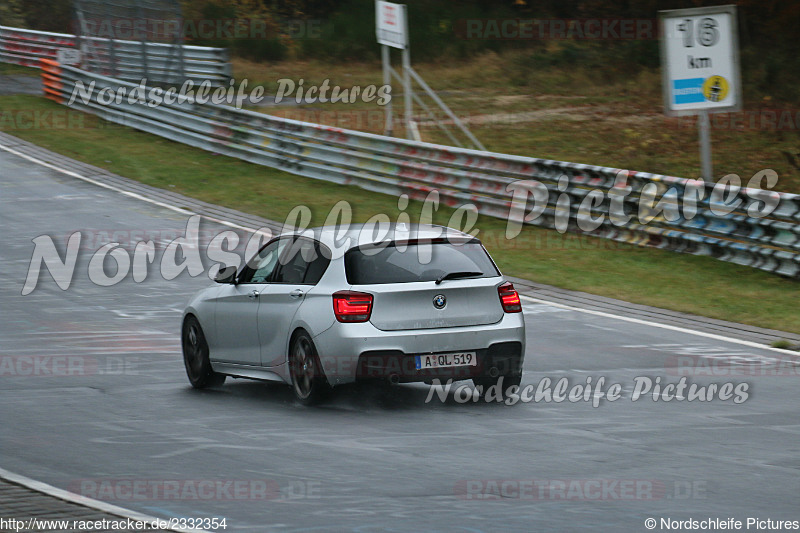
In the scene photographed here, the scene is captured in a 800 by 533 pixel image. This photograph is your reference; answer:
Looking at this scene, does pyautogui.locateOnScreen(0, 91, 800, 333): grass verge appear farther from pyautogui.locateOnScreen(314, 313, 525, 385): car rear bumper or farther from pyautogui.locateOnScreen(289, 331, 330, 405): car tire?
pyautogui.locateOnScreen(289, 331, 330, 405): car tire

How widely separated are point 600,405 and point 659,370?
1.81 metres

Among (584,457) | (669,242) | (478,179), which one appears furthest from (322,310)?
(478,179)

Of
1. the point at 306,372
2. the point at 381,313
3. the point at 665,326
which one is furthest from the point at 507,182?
the point at 381,313

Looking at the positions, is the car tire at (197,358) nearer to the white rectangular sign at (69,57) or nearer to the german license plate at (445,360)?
the german license plate at (445,360)

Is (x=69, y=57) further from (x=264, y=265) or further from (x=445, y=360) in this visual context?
(x=445, y=360)

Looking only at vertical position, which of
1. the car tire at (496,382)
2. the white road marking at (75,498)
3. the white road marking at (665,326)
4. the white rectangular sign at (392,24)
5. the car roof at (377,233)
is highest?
the white rectangular sign at (392,24)

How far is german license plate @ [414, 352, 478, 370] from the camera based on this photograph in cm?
1012

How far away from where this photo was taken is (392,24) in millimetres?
25781

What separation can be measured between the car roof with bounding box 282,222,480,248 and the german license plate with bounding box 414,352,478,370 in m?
1.06

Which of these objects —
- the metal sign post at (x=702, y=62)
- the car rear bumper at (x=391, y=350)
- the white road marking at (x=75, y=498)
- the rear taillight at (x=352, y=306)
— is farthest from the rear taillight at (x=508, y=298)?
the metal sign post at (x=702, y=62)

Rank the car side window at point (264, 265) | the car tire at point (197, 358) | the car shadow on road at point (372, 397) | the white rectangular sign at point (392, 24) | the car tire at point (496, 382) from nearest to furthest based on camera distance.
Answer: the car shadow on road at point (372, 397), the car tire at point (496, 382), the car side window at point (264, 265), the car tire at point (197, 358), the white rectangular sign at point (392, 24)

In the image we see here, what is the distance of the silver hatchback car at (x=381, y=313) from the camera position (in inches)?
398

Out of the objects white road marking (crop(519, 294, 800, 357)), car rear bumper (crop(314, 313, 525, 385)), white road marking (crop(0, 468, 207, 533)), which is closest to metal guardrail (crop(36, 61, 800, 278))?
white road marking (crop(519, 294, 800, 357))

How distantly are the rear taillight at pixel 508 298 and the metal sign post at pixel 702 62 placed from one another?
31.9 ft
